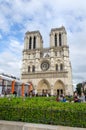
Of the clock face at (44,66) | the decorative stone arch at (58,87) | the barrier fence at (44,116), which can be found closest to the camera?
the barrier fence at (44,116)

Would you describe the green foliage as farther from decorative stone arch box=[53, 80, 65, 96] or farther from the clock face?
the clock face

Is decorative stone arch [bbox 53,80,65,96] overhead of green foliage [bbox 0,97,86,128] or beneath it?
overhead

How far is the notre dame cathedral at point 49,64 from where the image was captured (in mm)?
50153

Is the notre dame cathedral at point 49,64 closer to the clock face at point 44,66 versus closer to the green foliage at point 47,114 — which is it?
the clock face at point 44,66

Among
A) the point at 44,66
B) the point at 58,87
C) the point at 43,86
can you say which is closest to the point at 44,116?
the point at 58,87

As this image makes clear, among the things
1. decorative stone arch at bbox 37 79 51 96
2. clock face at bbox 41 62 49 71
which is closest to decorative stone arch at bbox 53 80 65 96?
decorative stone arch at bbox 37 79 51 96

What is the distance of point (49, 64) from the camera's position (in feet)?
175

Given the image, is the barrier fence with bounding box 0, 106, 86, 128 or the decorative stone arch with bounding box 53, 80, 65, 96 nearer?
the barrier fence with bounding box 0, 106, 86, 128

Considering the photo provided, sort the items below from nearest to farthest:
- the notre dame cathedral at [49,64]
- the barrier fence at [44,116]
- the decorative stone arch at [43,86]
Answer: the barrier fence at [44,116]
the notre dame cathedral at [49,64]
the decorative stone arch at [43,86]

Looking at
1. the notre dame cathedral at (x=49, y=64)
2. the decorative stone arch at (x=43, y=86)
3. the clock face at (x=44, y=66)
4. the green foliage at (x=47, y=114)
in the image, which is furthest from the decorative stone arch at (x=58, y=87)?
the green foliage at (x=47, y=114)

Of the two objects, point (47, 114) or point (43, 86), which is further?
point (43, 86)

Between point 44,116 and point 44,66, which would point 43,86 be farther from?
point 44,116

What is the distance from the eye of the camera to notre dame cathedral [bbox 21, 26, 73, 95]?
5015cm

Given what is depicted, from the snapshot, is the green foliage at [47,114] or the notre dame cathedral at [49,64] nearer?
the green foliage at [47,114]
